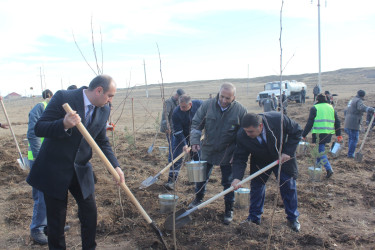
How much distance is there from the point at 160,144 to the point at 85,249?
646cm

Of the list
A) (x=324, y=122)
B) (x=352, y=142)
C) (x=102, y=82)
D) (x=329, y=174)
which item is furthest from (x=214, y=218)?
(x=352, y=142)

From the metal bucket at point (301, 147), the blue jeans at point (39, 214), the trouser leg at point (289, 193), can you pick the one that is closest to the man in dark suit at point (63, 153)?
the blue jeans at point (39, 214)

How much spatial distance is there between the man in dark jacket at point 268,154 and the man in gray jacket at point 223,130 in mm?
230

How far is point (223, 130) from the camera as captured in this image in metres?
3.77

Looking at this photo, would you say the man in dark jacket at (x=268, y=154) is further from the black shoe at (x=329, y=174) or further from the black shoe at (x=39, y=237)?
the black shoe at (x=329, y=174)

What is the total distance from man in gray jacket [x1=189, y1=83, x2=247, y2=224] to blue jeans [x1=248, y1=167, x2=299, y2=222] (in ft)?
0.94

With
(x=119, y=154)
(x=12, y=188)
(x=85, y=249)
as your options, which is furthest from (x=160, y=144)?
(x=85, y=249)

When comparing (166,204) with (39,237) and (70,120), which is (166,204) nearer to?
(39,237)

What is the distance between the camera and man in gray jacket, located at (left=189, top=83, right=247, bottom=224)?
12.2 ft

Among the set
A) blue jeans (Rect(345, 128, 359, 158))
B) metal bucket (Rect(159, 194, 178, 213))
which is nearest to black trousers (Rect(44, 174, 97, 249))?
metal bucket (Rect(159, 194, 178, 213))

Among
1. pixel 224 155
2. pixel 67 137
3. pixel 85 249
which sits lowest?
pixel 85 249

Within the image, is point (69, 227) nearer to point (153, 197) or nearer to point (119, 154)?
point (153, 197)

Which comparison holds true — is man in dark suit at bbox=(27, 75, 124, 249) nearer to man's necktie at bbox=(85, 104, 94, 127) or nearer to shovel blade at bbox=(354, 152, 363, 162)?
man's necktie at bbox=(85, 104, 94, 127)

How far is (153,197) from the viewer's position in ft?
15.5
